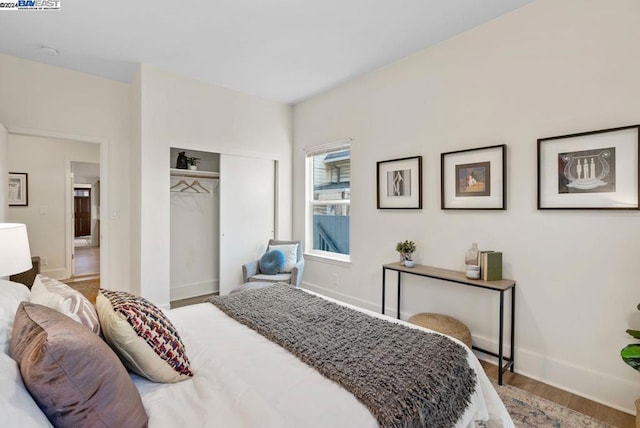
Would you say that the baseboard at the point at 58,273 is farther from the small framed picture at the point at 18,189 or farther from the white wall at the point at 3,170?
the white wall at the point at 3,170

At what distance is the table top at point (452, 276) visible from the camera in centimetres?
232

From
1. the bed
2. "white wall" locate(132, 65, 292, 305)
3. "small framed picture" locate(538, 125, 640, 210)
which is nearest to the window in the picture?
"white wall" locate(132, 65, 292, 305)

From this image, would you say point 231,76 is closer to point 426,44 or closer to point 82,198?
point 426,44

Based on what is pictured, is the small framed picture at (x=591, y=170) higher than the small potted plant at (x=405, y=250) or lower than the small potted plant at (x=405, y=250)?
higher

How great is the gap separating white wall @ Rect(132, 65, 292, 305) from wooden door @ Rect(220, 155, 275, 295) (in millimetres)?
259

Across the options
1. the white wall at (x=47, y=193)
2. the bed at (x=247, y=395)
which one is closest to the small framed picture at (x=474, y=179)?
the bed at (x=247, y=395)

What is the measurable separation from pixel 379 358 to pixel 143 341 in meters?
0.95

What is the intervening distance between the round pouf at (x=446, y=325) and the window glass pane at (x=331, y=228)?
4.94 ft

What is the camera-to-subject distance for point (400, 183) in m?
3.24

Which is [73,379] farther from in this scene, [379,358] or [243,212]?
[243,212]

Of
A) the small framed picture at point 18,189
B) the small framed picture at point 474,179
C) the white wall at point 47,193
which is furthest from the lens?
the white wall at point 47,193

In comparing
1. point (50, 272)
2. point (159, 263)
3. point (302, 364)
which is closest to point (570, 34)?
point (302, 364)

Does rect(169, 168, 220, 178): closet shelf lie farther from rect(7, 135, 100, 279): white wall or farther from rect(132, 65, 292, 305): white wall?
rect(7, 135, 100, 279): white wall

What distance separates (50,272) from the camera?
199 inches
